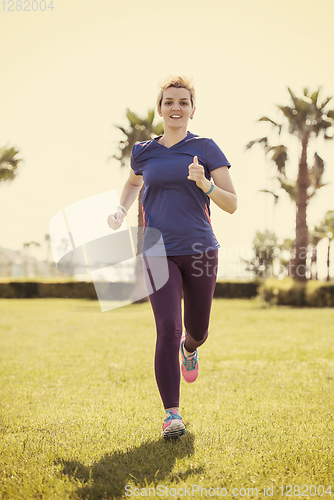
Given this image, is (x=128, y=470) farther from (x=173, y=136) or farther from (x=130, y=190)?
(x=173, y=136)

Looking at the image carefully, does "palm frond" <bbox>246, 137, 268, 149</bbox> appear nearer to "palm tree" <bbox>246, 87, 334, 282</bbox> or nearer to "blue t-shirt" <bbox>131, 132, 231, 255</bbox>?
"palm tree" <bbox>246, 87, 334, 282</bbox>

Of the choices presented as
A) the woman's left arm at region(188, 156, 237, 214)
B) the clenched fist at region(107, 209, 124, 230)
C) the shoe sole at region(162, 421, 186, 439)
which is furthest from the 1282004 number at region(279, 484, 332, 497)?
the clenched fist at region(107, 209, 124, 230)

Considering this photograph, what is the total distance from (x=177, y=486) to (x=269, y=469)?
1.88 ft

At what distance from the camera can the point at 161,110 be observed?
128 inches

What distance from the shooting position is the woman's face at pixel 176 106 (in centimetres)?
315

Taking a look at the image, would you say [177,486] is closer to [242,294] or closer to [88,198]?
[88,198]

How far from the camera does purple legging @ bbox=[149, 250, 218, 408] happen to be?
2875 millimetres

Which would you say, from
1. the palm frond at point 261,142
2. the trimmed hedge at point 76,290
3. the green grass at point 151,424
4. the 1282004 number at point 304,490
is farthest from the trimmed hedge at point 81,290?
the 1282004 number at point 304,490

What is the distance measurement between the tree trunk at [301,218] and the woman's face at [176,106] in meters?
19.3

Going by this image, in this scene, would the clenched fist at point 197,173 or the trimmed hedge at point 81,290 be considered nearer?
the clenched fist at point 197,173

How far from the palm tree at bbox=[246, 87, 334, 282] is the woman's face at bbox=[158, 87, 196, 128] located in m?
18.7

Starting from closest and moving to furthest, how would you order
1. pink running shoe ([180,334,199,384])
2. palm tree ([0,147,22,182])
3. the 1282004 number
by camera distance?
the 1282004 number
pink running shoe ([180,334,199,384])
palm tree ([0,147,22,182])

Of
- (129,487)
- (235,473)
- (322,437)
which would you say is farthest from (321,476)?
(129,487)

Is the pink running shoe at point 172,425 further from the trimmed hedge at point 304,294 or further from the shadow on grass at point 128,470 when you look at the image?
the trimmed hedge at point 304,294
